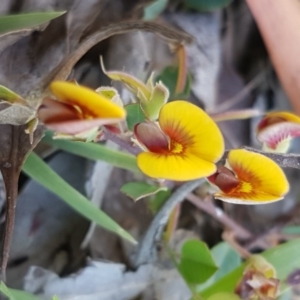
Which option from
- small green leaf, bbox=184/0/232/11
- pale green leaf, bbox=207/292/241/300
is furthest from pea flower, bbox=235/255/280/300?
small green leaf, bbox=184/0/232/11

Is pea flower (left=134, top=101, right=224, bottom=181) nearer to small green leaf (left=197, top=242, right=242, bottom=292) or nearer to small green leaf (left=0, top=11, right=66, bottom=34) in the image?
small green leaf (left=0, top=11, right=66, bottom=34)

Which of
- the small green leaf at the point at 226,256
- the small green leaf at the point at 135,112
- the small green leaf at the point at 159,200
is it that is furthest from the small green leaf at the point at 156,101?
the small green leaf at the point at 226,256

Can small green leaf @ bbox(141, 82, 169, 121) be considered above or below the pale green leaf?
above

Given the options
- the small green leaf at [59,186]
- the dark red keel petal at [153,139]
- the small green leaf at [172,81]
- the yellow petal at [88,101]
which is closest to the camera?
the yellow petal at [88,101]

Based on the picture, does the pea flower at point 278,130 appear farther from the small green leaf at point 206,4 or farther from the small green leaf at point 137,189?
the small green leaf at point 206,4

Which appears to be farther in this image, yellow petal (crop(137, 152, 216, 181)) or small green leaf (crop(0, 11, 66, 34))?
small green leaf (crop(0, 11, 66, 34))

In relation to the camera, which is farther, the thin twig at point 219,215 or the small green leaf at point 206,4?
the small green leaf at point 206,4

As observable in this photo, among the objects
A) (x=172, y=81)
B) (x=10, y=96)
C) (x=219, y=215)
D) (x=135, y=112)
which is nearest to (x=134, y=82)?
(x=135, y=112)

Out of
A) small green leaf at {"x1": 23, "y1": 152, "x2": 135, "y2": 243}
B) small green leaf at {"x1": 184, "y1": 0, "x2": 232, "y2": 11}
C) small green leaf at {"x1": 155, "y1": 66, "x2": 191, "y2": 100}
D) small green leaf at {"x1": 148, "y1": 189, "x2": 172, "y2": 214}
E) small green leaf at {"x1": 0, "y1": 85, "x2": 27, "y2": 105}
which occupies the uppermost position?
small green leaf at {"x1": 0, "y1": 85, "x2": 27, "y2": 105}
